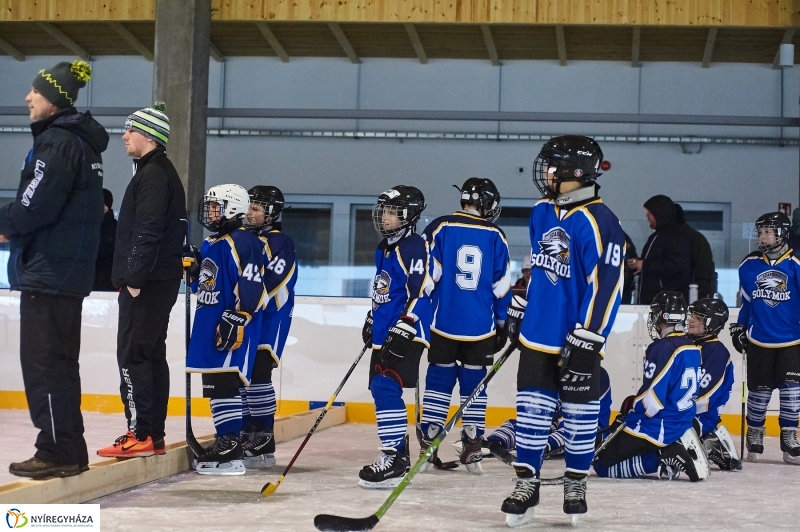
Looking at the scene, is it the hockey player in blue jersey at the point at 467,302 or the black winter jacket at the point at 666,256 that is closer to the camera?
the hockey player in blue jersey at the point at 467,302

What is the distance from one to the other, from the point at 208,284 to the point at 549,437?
1.99 m

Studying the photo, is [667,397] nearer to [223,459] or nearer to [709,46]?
[223,459]

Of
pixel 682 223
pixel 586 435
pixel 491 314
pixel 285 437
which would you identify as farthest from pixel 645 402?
pixel 682 223

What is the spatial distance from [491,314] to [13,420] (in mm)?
3383

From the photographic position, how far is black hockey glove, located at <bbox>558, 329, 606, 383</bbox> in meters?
3.18

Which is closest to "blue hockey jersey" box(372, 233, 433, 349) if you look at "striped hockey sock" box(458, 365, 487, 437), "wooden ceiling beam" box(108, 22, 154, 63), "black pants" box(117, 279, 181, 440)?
"striped hockey sock" box(458, 365, 487, 437)

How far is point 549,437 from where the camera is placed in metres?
5.21

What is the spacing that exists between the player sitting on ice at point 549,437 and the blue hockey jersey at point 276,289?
1.14 m

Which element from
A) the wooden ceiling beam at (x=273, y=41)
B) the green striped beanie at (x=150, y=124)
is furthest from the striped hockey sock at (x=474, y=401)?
the wooden ceiling beam at (x=273, y=41)

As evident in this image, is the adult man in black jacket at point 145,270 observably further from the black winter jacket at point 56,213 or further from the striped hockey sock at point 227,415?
the black winter jacket at point 56,213

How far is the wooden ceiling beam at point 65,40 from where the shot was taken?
10562mm

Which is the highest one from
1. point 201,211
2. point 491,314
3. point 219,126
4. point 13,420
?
point 219,126

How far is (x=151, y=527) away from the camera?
302 cm

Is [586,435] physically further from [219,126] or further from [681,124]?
[219,126]
